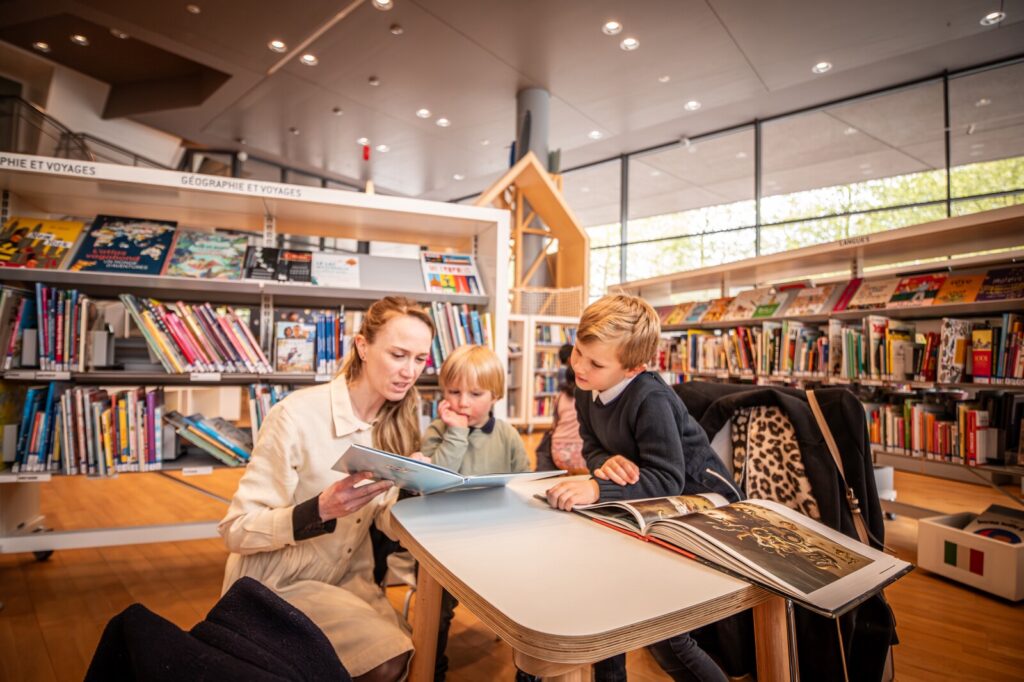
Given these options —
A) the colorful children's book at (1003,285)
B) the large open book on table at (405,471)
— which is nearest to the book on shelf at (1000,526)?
the colorful children's book at (1003,285)

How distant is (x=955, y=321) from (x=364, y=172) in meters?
9.50

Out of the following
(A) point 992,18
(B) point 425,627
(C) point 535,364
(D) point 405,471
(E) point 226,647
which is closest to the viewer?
(E) point 226,647

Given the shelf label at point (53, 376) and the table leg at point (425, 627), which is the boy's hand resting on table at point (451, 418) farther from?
the shelf label at point (53, 376)

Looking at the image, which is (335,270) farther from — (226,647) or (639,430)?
(226,647)

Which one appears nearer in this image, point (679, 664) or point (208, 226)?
point (679, 664)

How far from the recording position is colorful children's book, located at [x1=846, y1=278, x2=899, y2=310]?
11.1 feet

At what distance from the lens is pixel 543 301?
6.63 metres

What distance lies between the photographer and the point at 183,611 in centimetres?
219

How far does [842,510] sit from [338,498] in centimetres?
127

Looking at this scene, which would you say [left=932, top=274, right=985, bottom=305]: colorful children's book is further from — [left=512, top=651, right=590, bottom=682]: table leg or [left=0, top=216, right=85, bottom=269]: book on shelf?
[left=0, top=216, right=85, bottom=269]: book on shelf

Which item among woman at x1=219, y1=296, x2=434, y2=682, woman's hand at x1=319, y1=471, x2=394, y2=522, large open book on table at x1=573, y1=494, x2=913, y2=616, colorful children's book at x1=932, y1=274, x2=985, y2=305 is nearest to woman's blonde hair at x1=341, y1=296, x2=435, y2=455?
woman at x1=219, y1=296, x2=434, y2=682

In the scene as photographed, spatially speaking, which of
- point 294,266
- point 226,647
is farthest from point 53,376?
point 226,647

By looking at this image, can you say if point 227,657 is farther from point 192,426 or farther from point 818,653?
point 192,426

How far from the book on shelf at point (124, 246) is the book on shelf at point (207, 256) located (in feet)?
0.16
